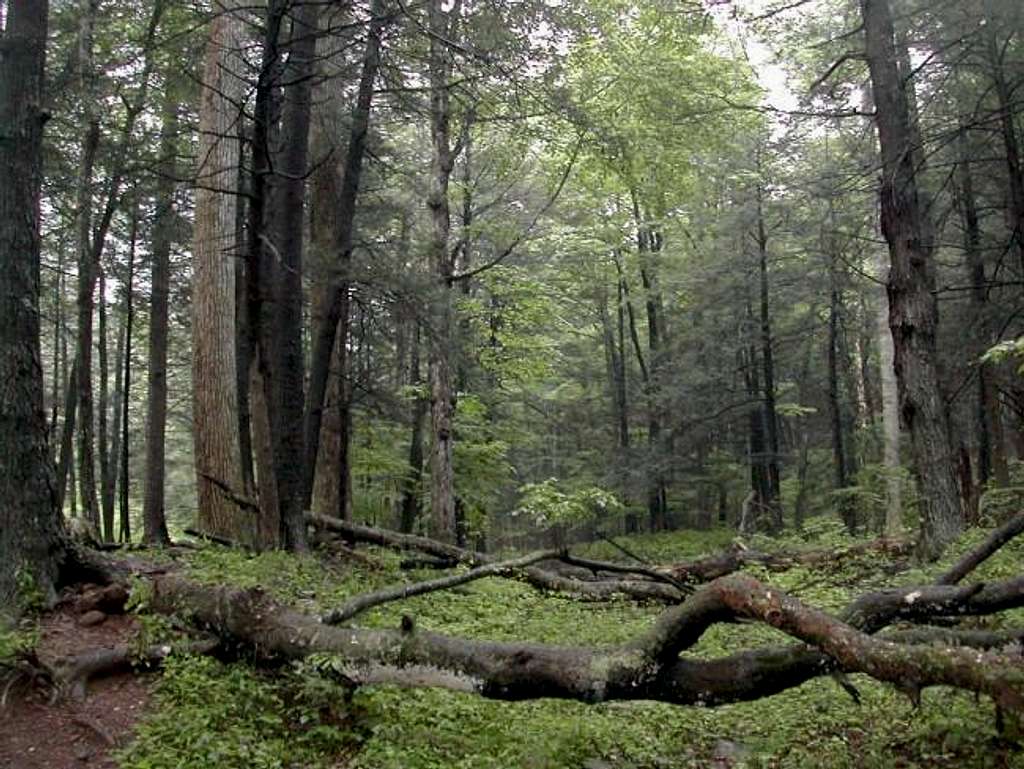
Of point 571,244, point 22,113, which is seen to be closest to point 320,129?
point 22,113

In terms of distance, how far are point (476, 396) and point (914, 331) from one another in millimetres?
11677

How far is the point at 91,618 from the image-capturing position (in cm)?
587

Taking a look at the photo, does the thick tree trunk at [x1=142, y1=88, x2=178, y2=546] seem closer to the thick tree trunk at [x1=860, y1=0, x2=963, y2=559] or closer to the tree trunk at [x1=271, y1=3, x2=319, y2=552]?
the tree trunk at [x1=271, y1=3, x2=319, y2=552]

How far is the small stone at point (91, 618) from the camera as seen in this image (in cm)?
582

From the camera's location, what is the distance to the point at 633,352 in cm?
3322

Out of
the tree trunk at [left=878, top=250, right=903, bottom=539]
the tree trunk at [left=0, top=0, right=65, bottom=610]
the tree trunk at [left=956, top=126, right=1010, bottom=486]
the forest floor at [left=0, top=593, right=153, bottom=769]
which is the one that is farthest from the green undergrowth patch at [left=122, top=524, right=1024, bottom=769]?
the tree trunk at [left=878, top=250, right=903, bottom=539]

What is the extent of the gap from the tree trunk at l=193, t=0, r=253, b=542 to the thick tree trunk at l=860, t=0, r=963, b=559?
8.10 meters

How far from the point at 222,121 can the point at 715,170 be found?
16723mm

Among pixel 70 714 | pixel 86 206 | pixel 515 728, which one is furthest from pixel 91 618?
pixel 86 206

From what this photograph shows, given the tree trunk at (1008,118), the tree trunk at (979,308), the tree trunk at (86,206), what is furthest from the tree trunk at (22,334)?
the tree trunk at (979,308)

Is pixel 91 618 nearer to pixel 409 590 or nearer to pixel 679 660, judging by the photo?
pixel 409 590

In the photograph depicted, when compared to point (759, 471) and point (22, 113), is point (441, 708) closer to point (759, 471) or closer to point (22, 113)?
point (22, 113)

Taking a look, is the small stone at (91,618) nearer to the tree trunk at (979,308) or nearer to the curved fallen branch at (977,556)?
the curved fallen branch at (977,556)

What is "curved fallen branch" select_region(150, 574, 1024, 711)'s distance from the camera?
3.61 metres
